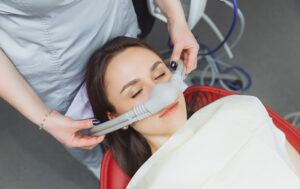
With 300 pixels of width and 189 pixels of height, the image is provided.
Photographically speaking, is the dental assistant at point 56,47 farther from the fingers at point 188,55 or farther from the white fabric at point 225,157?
the white fabric at point 225,157

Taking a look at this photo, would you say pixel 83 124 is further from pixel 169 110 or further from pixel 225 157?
pixel 225 157

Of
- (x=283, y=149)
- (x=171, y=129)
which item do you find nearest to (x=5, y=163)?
(x=171, y=129)

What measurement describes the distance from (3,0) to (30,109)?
1.02ft

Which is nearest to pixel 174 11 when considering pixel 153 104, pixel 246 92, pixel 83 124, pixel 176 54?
pixel 176 54

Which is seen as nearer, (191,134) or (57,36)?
(57,36)

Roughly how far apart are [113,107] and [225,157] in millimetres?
410

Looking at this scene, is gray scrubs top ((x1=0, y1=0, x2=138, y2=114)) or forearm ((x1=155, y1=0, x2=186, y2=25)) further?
forearm ((x1=155, y1=0, x2=186, y2=25))

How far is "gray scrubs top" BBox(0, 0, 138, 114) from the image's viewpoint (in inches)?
27.6

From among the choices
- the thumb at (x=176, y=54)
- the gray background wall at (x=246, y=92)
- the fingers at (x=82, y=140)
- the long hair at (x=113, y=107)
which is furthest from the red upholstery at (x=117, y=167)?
the gray background wall at (x=246, y=92)

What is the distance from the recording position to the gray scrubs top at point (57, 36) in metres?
0.70

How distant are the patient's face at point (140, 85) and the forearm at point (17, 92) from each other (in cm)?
23

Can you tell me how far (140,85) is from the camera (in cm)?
83

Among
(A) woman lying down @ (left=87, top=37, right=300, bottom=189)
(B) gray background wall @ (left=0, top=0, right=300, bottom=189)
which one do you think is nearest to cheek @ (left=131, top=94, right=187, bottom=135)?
(A) woman lying down @ (left=87, top=37, right=300, bottom=189)

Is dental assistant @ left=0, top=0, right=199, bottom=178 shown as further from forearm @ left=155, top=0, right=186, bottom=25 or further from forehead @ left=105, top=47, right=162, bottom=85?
forehead @ left=105, top=47, right=162, bottom=85
